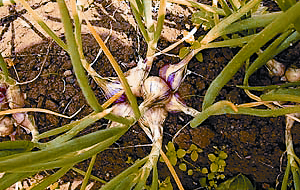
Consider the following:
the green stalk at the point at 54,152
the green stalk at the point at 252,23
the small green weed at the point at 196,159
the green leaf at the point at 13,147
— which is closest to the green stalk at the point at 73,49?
the green stalk at the point at 54,152

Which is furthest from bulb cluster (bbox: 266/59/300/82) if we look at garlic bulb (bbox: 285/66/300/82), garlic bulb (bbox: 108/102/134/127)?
garlic bulb (bbox: 108/102/134/127)

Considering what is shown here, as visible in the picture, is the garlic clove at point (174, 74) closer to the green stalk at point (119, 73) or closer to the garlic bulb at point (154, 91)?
the garlic bulb at point (154, 91)

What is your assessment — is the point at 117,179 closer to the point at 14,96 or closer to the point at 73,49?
the point at 73,49

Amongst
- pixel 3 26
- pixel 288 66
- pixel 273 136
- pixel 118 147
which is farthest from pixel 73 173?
pixel 288 66

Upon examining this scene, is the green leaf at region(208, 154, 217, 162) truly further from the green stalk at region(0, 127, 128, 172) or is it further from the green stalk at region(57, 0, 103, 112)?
the green stalk at region(57, 0, 103, 112)

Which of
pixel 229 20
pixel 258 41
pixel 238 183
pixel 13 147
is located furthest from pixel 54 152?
pixel 238 183
